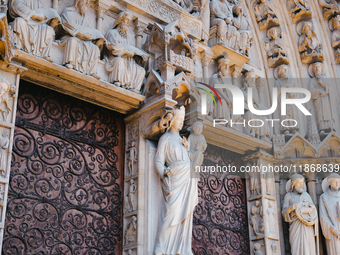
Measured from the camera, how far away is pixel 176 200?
6090 millimetres

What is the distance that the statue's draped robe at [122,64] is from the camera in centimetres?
636

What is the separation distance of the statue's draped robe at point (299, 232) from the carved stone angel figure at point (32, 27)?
4.39 meters

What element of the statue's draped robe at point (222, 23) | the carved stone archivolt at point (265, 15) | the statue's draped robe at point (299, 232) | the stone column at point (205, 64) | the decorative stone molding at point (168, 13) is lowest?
the statue's draped robe at point (299, 232)

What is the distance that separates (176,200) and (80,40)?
230cm

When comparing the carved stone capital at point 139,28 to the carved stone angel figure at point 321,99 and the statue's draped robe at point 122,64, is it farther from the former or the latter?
the carved stone angel figure at point 321,99

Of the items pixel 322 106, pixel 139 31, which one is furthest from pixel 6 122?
pixel 322 106

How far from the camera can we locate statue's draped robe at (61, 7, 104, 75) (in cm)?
593

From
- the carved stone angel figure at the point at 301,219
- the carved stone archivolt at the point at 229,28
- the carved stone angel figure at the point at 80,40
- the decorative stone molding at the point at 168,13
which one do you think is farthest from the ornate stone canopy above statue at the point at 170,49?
the carved stone angel figure at the point at 301,219

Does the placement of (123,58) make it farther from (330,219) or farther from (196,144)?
(330,219)

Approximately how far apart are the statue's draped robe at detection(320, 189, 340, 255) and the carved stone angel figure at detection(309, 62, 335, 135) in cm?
131

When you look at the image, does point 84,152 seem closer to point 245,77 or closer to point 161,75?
point 161,75

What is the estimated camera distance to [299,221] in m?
7.67

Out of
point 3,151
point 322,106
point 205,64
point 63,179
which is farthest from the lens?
point 322,106

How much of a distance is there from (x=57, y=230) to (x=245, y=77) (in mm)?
4330
